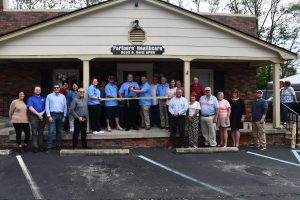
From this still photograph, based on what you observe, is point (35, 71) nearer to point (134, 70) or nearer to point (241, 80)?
point (134, 70)

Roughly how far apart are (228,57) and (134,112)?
11.1ft

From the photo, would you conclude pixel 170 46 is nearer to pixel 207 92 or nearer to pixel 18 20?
pixel 207 92

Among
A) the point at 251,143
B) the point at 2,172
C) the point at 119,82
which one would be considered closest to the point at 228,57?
the point at 251,143

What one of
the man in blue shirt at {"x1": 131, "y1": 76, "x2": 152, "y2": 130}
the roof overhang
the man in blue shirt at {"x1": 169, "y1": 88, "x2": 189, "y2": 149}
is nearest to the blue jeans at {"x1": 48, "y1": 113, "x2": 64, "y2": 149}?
the man in blue shirt at {"x1": 131, "y1": 76, "x2": 152, "y2": 130}

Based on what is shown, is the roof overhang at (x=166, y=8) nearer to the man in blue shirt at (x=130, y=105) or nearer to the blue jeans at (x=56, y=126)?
the man in blue shirt at (x=130, y=105)

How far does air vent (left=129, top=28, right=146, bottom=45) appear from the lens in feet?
39.0

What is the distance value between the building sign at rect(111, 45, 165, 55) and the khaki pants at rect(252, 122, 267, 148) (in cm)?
355

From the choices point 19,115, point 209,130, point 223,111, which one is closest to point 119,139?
point 209,130

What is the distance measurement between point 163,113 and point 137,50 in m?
2.11

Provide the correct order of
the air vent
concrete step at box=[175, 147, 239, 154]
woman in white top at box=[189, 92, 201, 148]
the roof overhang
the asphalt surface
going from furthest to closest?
1. the air vent
2. the roof overhang
3. woman in white top at box=[189, 92, 201, 148]
4. concrete step at box=[175, 147, 239, 154]
5. the asphalt surface

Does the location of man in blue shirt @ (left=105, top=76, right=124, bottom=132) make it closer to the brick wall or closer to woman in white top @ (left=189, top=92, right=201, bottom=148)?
woman in white top @ (left=189, top=92, right=201, bottom=148)

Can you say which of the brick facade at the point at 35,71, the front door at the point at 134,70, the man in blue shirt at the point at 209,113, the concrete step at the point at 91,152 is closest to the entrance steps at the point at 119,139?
the concrete step at the point at 91,152

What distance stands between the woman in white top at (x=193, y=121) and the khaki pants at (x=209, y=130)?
0.89 ft

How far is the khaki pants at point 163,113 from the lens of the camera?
40.1 ft
